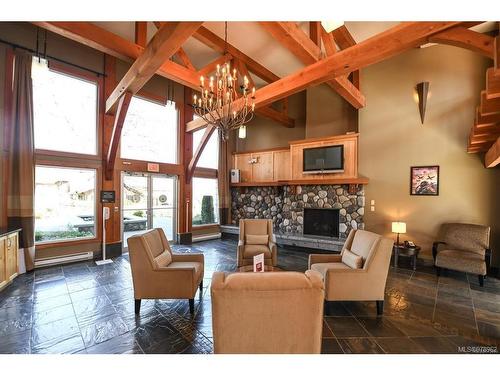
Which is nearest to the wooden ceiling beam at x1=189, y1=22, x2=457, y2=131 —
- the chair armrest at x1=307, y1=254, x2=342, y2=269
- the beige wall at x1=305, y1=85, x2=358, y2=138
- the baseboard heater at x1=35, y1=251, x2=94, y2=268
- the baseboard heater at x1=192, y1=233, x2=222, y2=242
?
the beige wall at x1=305, y1=85, x2=358, y2=138

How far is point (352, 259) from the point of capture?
9.77 ft

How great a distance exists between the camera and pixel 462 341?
220cm

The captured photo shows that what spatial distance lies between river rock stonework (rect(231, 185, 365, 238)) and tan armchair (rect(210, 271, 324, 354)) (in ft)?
14.7

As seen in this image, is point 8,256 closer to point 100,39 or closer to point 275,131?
point 100,39

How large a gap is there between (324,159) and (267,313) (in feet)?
15.8

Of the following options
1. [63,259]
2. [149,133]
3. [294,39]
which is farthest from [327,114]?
[63,259]

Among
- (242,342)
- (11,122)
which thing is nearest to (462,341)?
(242,342)

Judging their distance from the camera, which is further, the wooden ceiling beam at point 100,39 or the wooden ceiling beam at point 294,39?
the wooden ceiling beam at point 294,39

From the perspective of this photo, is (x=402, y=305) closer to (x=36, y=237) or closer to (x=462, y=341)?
(x=462, y=341)

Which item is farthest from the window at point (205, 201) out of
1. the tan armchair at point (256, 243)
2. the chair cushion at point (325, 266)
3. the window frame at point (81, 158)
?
the chair cushion at point (325, 266)

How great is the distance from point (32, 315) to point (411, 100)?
709cm

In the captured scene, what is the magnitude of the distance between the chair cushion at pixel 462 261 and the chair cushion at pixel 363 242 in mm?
1929

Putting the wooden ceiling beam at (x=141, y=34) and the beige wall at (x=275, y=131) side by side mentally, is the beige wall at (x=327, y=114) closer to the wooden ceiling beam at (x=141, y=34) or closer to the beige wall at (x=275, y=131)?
the beige wall at (x=275, y=131)

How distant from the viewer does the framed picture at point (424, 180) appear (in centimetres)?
452
